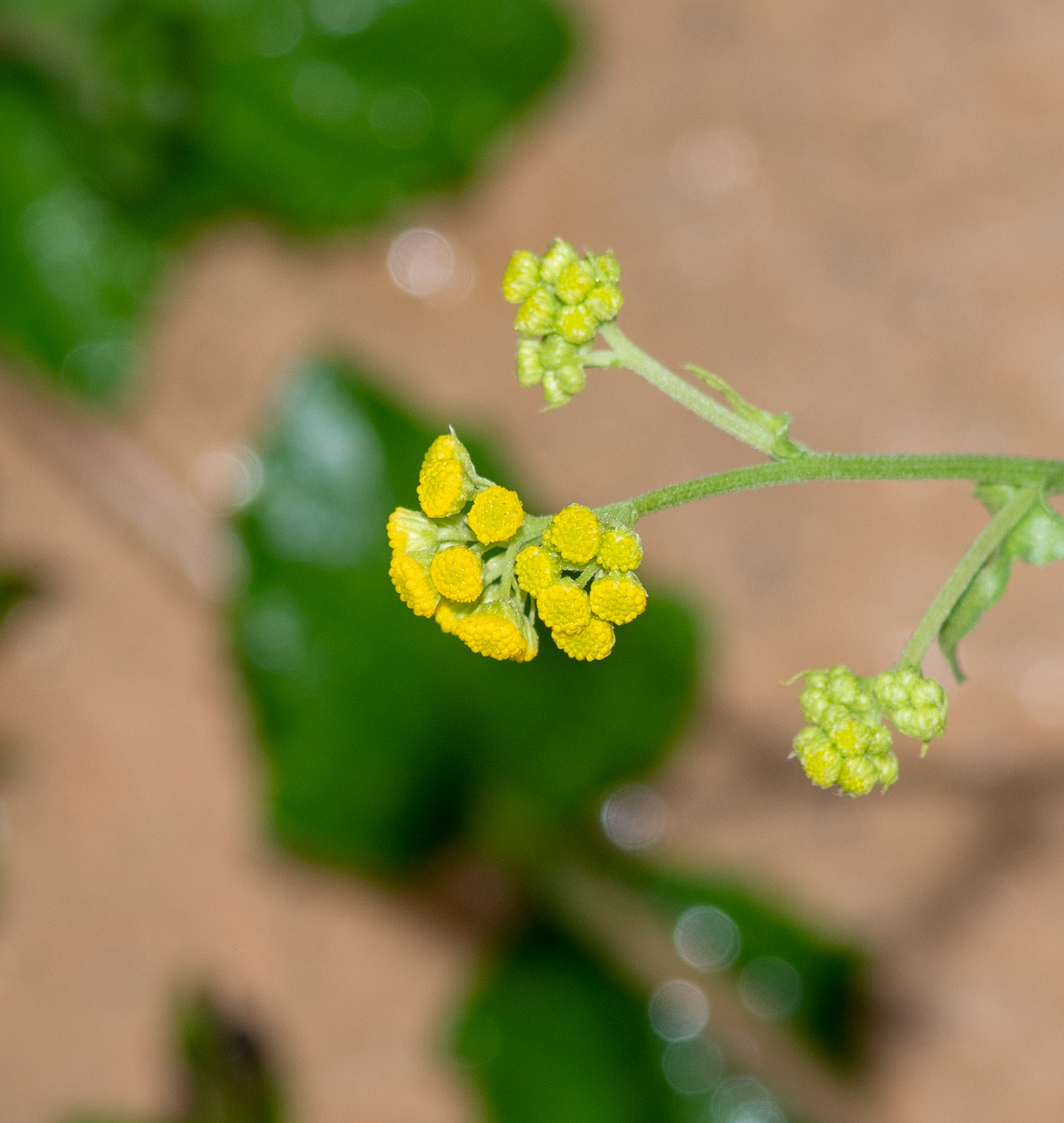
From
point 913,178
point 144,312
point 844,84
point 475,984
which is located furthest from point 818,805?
point 144,312

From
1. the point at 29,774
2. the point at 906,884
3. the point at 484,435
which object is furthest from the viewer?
the point at 29,774

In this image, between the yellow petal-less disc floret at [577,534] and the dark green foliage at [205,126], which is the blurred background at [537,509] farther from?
the yellow petal-less disc floret at [577,534]

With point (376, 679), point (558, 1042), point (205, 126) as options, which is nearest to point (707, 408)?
point (376, 679)

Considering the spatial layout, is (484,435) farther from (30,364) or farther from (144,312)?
(30,364)

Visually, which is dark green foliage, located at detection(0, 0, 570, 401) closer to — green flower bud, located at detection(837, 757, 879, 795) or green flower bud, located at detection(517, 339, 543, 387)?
green flower bud, located at detection(517, 339, 543, 387)

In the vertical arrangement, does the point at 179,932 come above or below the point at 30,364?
below

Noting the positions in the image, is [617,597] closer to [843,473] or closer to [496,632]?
[496,632]

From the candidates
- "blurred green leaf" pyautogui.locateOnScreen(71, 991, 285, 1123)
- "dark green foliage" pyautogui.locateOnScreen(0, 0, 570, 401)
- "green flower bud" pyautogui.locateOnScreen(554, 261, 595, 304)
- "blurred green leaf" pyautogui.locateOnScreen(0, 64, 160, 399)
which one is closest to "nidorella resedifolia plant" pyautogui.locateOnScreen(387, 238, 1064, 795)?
"green flower bud" pyautogui.locateOnScreen(554, 261, 595, 304)
